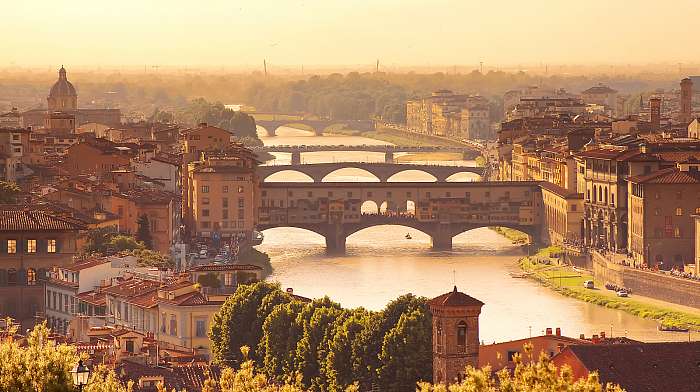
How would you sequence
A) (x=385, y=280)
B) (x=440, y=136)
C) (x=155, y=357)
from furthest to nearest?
(x=440, y=136), (x=385, y=280), (x=155, y=357)

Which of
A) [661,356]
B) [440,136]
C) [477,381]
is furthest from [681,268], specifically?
[440,136]

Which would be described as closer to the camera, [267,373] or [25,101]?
[267,373]

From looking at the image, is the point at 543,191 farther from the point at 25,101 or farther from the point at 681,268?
the point at 25,101

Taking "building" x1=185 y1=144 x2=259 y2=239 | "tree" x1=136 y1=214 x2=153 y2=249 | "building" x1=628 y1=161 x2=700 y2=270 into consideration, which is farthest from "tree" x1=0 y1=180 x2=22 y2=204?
"building" x1=185 y1=144 x2=259 y2=239

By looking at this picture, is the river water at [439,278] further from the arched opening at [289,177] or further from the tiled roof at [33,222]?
the arched opening at [289,177]

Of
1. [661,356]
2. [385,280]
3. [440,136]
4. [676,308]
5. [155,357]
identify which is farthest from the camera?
[440,136]

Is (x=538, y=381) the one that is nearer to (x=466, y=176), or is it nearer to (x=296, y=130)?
(x=466, y=176)

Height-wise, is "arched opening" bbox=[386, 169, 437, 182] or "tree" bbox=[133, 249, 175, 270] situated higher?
"tree" bbox=[133, 249, 175, 270]

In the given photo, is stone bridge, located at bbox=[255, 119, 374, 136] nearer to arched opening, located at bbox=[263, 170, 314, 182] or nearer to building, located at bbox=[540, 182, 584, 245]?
arched opening, located at bbox=[263, 170, 314, 182]
